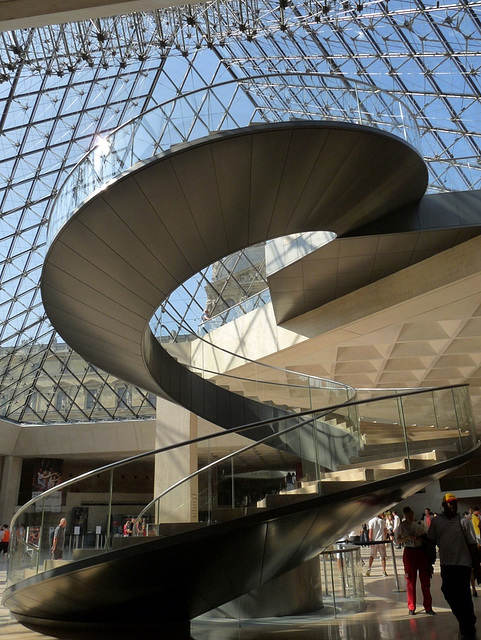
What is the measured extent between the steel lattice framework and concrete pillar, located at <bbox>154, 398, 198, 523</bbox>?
4414mm

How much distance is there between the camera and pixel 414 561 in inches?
346

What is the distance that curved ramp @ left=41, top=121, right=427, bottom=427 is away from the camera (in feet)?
29.9

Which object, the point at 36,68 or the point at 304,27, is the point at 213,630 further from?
the point at 304,27

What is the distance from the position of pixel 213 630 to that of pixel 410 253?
37.7 feet

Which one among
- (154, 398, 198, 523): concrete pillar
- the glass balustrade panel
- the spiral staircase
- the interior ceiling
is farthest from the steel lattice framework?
the glass balustrade panel

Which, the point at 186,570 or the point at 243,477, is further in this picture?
the point at 243,477

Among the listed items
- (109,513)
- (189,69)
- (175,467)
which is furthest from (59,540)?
(189,69)

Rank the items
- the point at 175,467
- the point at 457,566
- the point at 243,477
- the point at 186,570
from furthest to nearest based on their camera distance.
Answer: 1. the point at 175,467
2. the point at 243,477
3. the point at 186,570
4. the point at 457,566

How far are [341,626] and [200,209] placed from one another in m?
7.47

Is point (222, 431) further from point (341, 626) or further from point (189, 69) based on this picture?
point (189, 69)

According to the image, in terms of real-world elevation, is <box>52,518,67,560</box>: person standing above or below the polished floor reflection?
above

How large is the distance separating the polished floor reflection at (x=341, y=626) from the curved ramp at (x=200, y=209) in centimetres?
633

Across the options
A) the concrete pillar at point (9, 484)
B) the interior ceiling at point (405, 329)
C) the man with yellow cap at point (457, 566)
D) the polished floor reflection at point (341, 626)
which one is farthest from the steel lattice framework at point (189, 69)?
the man with yellow cap at point (457, 566)

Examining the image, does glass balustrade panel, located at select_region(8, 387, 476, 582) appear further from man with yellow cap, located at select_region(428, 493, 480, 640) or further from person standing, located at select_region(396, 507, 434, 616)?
man with yellow cap, located at select_region(428, 493, 480, 640)
